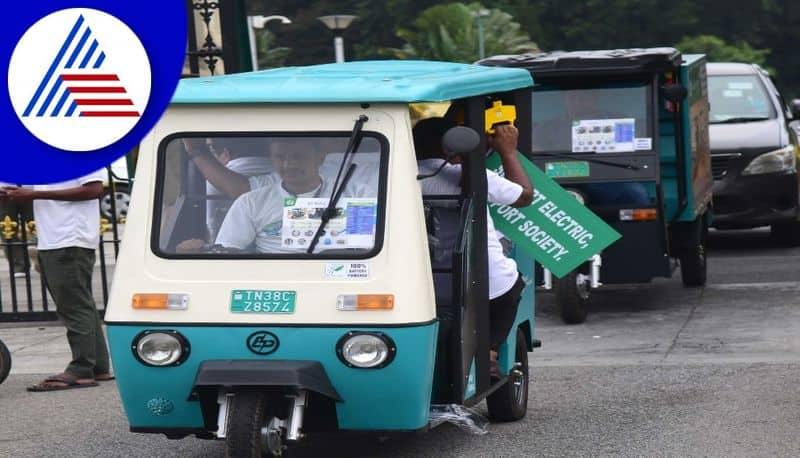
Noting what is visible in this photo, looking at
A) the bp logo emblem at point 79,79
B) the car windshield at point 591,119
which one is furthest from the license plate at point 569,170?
the bp logo emblem at point 79,79

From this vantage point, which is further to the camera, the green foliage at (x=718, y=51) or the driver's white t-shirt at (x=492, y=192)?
the green foliage at (x=718, y=51)

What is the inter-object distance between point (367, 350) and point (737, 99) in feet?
34.9

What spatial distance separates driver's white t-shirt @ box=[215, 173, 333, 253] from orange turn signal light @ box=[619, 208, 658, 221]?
5748 mm

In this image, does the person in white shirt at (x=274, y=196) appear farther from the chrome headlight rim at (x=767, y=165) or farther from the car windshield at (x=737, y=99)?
the car windshield at (x=737, y=99)

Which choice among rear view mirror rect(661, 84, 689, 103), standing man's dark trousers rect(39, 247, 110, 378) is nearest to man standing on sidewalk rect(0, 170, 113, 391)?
standing man's dark trousers rect(39, 247, 110, 378)

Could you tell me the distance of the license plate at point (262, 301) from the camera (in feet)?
20.3

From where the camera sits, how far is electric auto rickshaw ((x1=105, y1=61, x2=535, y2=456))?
6.11 m

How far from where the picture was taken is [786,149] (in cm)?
1522

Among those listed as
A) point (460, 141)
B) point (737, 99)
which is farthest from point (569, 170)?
point (460, 141)

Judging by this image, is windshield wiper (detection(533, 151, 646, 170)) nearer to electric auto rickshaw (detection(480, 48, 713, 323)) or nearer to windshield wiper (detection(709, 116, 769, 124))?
electric auto rickshaw (detection(480, 48, 713, 323))

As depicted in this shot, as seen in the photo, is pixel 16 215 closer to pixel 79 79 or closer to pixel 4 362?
pixel 4 362

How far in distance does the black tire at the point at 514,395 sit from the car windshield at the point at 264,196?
1580 millimetres

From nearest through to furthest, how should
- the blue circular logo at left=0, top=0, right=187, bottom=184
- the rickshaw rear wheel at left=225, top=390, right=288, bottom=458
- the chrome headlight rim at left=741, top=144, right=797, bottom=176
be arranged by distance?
1. the blue circular logo at left=0, top=0, right=187, bottom=184
2. the rickshaw rear wheel at left=225, top=390, right=288, bottom=458
3. the chrome headlight rim at left=741, top=144, right=797, bottom=176

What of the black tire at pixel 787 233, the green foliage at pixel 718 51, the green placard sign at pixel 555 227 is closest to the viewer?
the green placard sign at pixel 555 227
